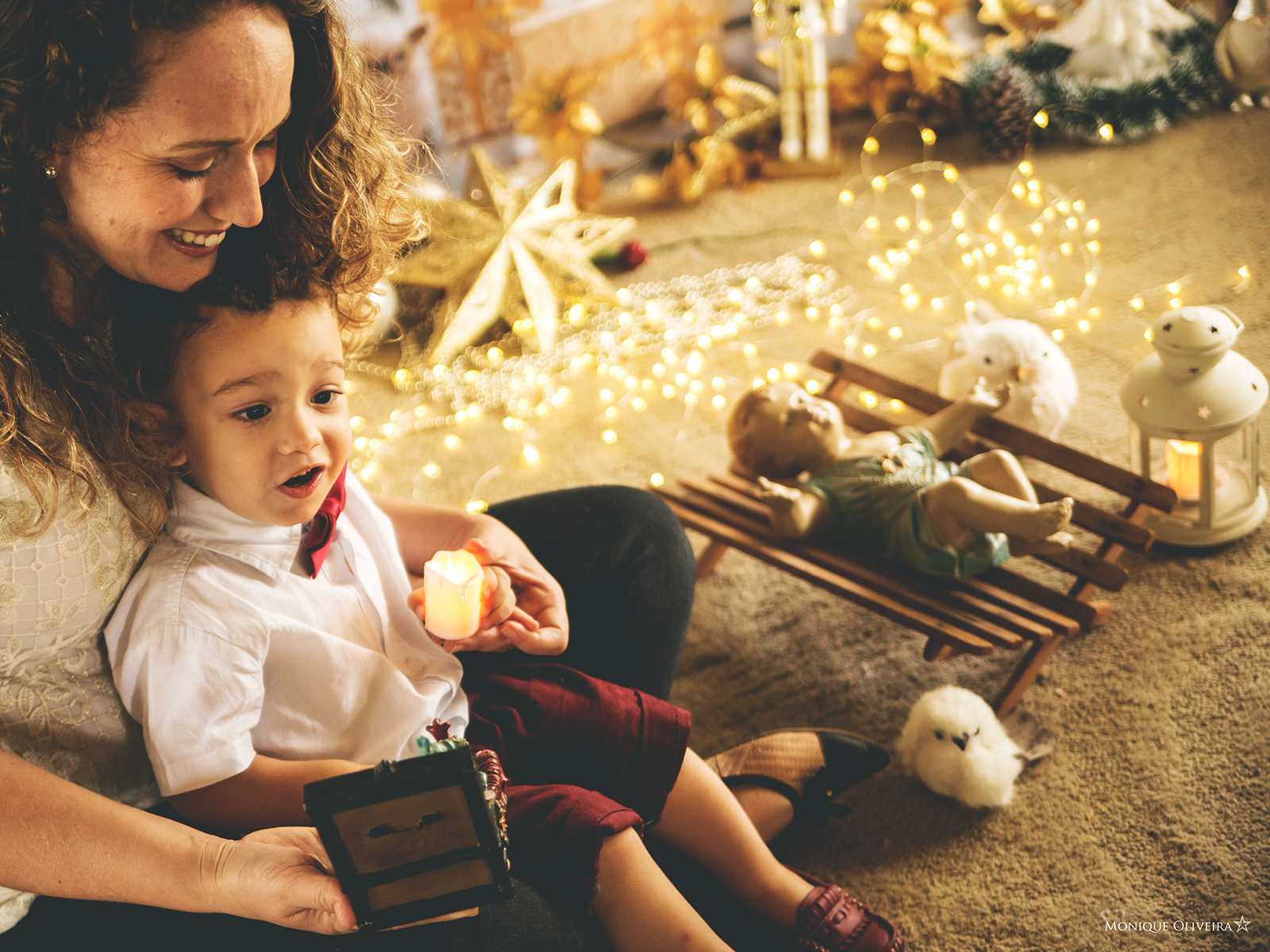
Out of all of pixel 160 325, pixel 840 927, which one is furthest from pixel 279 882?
pixel 840 927

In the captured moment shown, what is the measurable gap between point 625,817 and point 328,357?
1.87 ft

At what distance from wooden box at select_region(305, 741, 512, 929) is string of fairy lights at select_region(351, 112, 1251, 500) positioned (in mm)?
1420

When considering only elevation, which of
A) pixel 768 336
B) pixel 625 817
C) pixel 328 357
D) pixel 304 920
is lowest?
pixel 768 336

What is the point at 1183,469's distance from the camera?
5.93 ft

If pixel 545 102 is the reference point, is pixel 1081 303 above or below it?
below

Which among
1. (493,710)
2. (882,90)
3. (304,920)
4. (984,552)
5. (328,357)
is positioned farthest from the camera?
(882,90)

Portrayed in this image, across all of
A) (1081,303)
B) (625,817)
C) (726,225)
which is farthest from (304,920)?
(726,225)

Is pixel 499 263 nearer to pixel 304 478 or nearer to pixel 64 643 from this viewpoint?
pixel 304 478

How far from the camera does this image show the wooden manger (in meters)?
1.53

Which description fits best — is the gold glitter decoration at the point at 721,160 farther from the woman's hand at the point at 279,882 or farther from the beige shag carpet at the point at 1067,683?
the woman's hand at the point at 279,882

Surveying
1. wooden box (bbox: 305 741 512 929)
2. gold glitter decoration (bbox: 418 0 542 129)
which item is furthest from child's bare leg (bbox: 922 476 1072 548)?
gold glitter decoration (bbox: 418 0 542 129)

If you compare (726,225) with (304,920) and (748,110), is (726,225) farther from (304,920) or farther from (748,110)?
(304,920)

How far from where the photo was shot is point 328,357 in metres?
1.09

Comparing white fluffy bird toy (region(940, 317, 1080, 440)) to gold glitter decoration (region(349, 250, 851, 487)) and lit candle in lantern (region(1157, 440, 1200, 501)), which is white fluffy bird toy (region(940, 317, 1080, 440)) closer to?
lit candle in lantern (region(1157, 440, 1200, 501))
